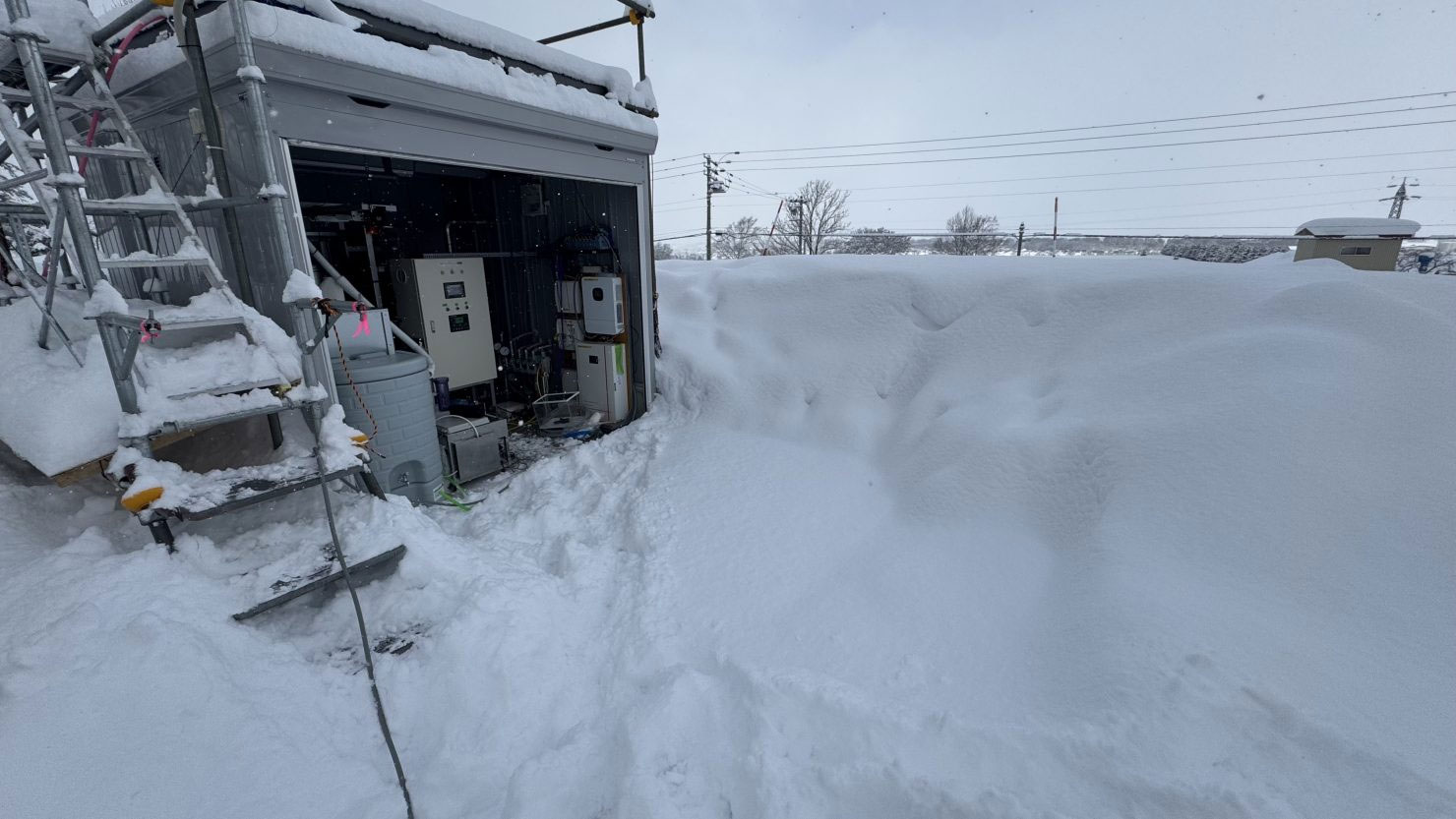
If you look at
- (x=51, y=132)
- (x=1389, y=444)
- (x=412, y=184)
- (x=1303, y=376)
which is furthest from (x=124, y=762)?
(x=412, y=184)

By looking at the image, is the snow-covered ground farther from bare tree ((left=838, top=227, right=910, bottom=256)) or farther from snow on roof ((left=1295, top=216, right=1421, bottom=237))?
bare tree ((left=838, top=227, right=910, bottom=256))

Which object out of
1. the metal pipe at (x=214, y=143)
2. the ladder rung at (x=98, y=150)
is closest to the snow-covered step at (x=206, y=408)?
the metal pipe at (x=214, y=143)

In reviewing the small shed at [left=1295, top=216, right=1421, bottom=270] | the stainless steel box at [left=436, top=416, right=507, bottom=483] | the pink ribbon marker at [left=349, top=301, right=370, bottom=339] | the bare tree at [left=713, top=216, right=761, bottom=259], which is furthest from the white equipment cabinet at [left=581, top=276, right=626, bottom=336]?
the bare tree at [left=713, top=216, right=761, bottom=259]

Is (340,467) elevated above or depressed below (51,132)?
below

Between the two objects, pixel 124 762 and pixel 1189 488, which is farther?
pixel 1189 488

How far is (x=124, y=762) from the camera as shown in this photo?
1.83 metres

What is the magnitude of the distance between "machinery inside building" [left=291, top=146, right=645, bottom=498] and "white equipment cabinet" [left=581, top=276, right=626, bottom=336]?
0.02 metres

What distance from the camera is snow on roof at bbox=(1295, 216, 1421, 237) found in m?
8.84

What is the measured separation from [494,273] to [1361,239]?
45.7 feet

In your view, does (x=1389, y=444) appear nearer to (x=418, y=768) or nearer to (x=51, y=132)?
(x=418, y=768)

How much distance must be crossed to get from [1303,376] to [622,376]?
5896mm

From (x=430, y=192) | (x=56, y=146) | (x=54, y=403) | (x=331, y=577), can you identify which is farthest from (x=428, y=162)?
(x=331, y=577)

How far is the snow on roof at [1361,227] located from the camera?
8.84 meters

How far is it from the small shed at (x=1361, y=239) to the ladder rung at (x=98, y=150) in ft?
46.3
